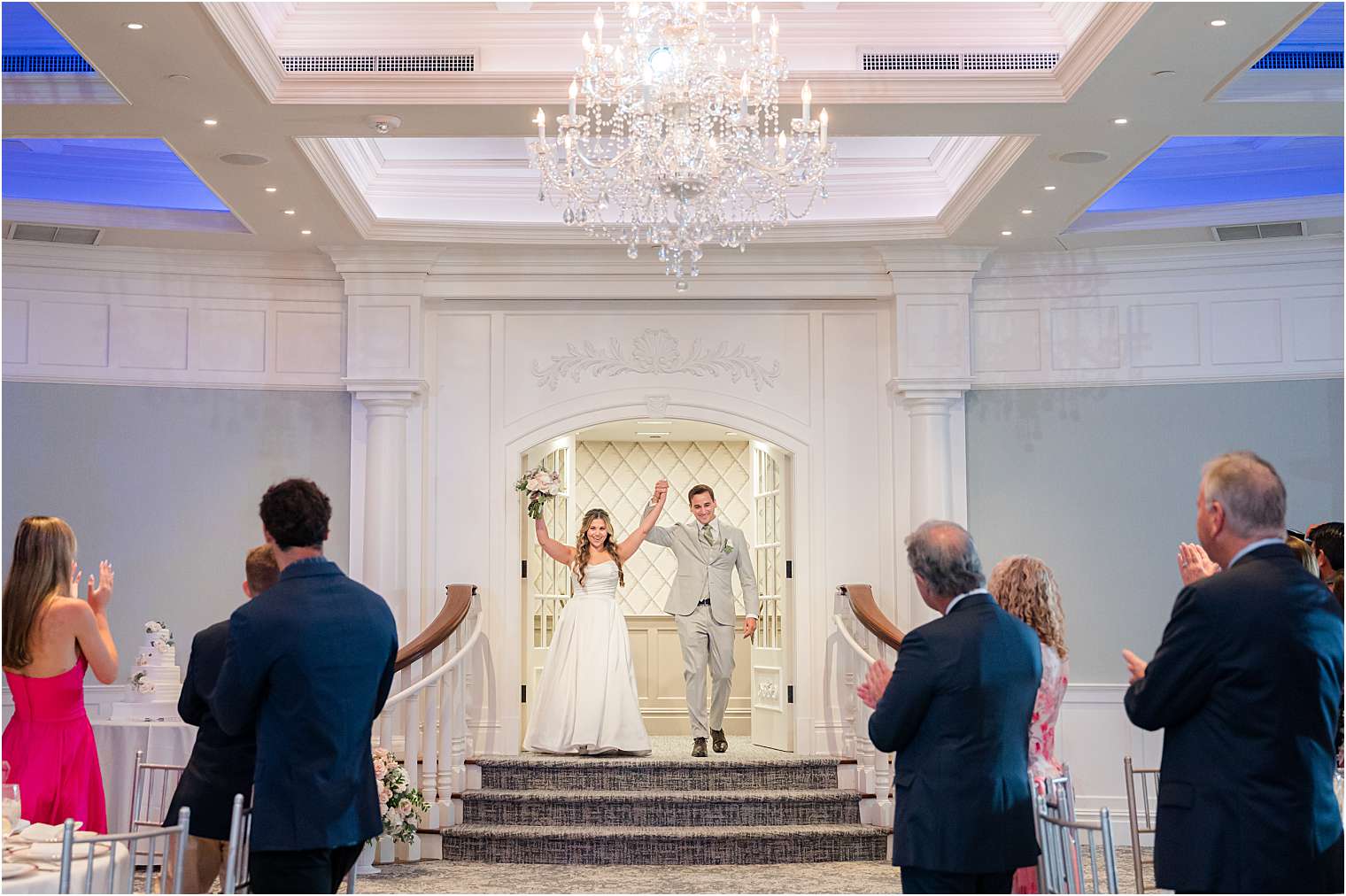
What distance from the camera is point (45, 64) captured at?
5.35m

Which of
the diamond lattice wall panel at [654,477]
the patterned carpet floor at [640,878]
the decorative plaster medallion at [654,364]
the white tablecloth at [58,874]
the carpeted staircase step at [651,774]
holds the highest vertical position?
the decorative plaster medallion at [654,364]

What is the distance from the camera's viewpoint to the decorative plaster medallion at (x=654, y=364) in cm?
793

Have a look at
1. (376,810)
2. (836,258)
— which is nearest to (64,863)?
(376,810)

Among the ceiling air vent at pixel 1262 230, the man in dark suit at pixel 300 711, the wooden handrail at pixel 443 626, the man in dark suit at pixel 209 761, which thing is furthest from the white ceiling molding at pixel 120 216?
the ceiling air vent at pixel 1262 230

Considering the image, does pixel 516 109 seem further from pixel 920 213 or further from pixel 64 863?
pixel 64 863

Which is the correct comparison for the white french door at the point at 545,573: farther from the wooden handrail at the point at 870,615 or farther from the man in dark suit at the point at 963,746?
the man in dark suit at the point at 963,746

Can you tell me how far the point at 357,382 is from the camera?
762 centimetres

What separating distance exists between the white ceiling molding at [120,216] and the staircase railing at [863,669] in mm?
4125

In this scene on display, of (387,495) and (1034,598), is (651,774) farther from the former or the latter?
(1034,598)

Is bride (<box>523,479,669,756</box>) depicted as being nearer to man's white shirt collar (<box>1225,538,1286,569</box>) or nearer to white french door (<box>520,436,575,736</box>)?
white french door (<box>520,436,575,736</box>)

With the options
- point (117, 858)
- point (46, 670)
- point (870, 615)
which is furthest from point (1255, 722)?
point (870, 615)

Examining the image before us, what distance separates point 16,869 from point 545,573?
5840mm

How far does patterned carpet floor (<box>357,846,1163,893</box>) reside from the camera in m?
5.96

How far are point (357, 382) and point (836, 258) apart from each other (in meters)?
2.97
